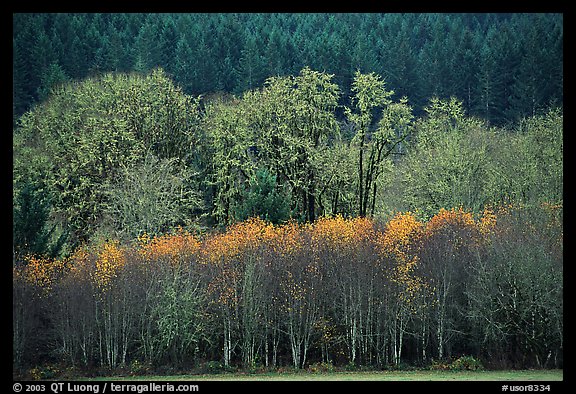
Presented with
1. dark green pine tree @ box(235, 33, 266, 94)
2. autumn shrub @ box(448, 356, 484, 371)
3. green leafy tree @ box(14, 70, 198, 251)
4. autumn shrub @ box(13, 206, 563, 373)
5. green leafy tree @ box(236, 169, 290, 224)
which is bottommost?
autumn shrub @ box(448, 356, 484, 371)

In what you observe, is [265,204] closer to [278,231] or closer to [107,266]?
[278,231]

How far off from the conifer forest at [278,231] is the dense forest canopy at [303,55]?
3.51 meters

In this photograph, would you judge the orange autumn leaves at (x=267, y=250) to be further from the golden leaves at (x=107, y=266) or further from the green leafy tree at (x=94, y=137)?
the green leafy tree at (x=94, y=137)

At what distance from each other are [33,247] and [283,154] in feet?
69.1

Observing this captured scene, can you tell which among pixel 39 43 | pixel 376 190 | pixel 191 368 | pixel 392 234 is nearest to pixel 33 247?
pixel 191 368

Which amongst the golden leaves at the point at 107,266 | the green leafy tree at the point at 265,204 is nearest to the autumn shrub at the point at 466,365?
the green leafy tree at the point at 265,204

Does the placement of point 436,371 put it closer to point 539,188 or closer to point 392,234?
point 392,234

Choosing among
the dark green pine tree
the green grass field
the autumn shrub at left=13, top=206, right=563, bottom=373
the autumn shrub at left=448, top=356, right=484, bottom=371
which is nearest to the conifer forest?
the autumn shrub at left=13, top=206, right=563, bottom=373

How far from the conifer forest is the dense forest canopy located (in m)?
3.51

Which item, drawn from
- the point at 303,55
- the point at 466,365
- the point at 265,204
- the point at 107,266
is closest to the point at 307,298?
the point at 265,204

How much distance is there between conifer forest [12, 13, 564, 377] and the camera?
4338cm

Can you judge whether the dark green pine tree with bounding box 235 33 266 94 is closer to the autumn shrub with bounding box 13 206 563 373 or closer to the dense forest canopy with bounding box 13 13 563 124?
the dense forest canopy with bounding box 13 13 563 124

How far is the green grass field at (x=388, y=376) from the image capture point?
124 feet

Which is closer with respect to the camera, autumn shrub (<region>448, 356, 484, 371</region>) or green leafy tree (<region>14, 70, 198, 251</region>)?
autumn shrub (<region>448, 356, 484, 371</region>)
